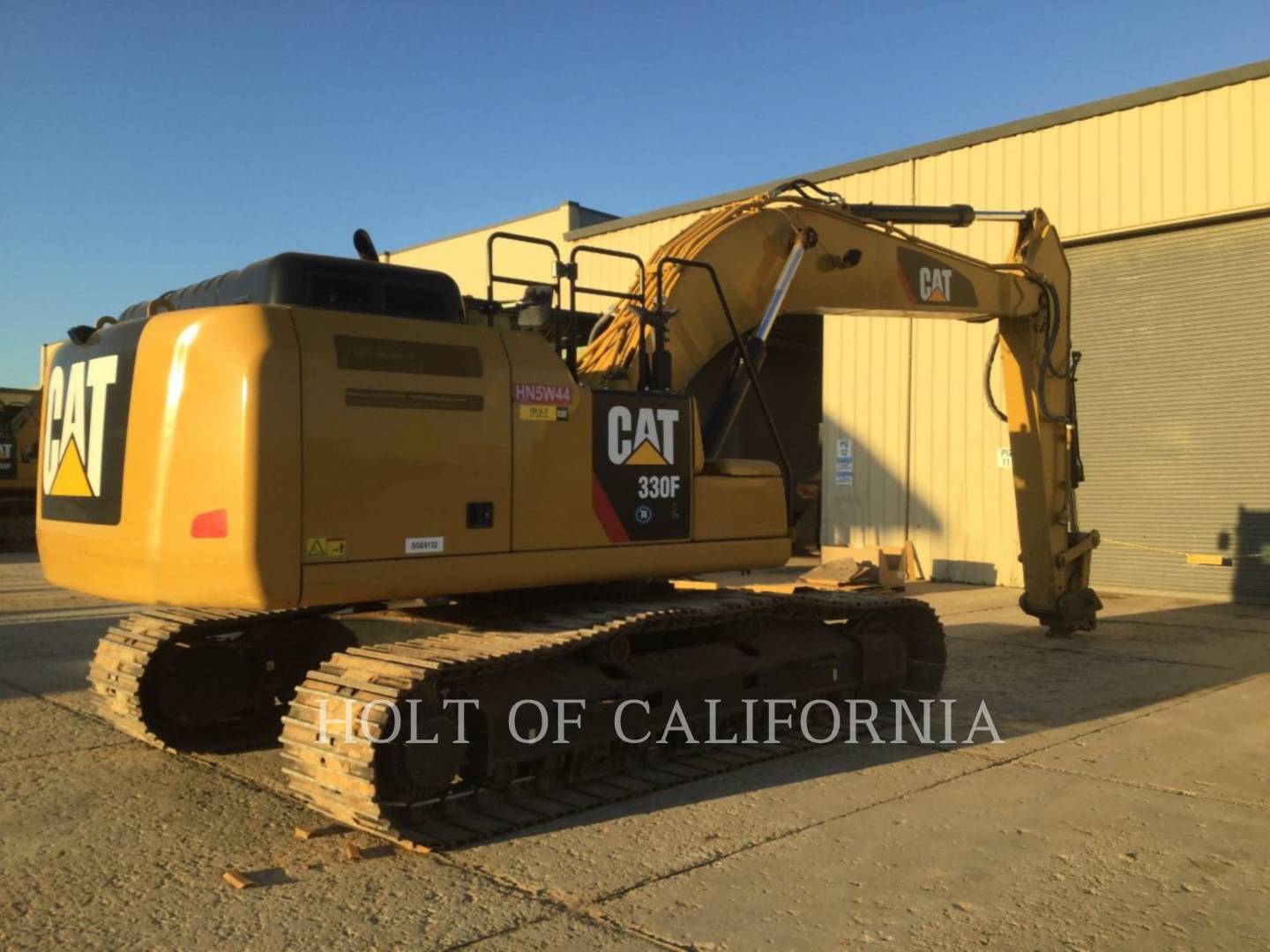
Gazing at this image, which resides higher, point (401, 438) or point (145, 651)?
point (401, 438)

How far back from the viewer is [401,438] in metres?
4.98

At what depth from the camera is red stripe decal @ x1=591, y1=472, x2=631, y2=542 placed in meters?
5.69

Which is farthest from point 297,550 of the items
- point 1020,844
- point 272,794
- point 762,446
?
point 762,446

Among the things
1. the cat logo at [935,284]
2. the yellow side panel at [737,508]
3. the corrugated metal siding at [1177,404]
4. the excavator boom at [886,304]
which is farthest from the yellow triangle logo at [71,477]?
the corrugated metal siding at [1177,404]

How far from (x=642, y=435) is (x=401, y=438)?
4.66ft

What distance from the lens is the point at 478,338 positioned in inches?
212

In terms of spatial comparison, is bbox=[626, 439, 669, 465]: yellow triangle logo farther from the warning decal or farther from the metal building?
the metal building

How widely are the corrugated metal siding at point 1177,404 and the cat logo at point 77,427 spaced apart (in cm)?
1264

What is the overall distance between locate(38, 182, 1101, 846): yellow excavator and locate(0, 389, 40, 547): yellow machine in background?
18.7 m

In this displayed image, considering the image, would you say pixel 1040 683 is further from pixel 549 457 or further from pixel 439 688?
pixel 439 688

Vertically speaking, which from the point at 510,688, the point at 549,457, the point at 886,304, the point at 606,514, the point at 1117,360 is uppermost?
the point at 1117,360

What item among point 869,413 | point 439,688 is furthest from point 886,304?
point 869,413

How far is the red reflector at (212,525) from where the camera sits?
15.2 feet

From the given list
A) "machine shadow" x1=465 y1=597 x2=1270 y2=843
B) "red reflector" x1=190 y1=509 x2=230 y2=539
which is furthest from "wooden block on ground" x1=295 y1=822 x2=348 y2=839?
"red reflector" x1=190 y1=509 x2=230 y2=539
